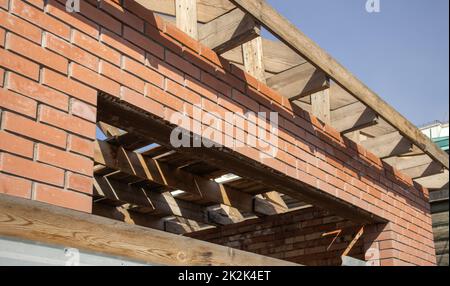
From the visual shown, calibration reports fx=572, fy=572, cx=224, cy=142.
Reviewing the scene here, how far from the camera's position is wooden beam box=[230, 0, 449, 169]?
3607 mm

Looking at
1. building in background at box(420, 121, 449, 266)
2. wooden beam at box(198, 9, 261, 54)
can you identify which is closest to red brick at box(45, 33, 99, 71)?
wooden beam at box(198, 9, 261, 54)

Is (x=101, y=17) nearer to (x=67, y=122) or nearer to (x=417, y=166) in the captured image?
(x=67, y=122)

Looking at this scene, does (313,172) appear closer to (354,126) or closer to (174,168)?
(354,126)

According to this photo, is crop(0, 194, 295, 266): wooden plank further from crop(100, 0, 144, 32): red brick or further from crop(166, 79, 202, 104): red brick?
crop(100, 0, 144, 32): red brick

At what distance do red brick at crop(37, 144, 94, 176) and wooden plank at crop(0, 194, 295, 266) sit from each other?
333 millimetres

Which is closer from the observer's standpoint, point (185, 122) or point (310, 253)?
point (185, 122)

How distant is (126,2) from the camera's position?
136 inches

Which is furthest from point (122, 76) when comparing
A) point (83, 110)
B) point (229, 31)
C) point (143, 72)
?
point (229, 31)

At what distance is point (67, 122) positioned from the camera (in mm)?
2900

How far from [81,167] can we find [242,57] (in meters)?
2.20

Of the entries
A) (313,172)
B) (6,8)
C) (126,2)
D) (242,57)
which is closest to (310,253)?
(313,172)

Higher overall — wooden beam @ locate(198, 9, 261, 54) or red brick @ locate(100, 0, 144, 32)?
wooden beam @ locate(198, 9, 261, 54)

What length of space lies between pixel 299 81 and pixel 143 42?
1540 millimetres

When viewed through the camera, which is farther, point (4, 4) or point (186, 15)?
point (186, 15)
